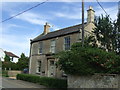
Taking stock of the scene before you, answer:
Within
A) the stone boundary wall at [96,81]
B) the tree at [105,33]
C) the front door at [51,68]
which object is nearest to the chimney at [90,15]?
the tree at [105,33]

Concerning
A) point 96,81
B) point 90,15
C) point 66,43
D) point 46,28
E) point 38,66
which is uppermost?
point 90,15

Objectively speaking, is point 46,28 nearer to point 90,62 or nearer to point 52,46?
point 52,46

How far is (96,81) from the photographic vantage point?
35.3 ft

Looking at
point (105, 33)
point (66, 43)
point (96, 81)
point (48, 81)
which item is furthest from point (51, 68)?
point (96, 81)

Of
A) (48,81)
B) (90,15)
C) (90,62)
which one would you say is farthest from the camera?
(90,15)

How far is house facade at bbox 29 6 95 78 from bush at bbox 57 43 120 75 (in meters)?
7.00

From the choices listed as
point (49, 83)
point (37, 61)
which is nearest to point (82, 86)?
point (49, 83)

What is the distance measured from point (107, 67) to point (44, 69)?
45.1ft

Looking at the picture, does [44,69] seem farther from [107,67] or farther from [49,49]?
[107,67]

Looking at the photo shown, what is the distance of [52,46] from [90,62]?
40.3 feet

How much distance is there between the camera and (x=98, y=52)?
36.6ft

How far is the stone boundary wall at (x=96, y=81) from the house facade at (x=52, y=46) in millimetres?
7050

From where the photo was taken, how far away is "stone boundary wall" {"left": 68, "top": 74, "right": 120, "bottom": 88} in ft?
33.8

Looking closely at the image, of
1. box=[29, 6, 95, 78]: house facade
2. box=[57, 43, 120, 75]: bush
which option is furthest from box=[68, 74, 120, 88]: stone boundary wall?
box=[29, 6, 95, 78]: house facade
